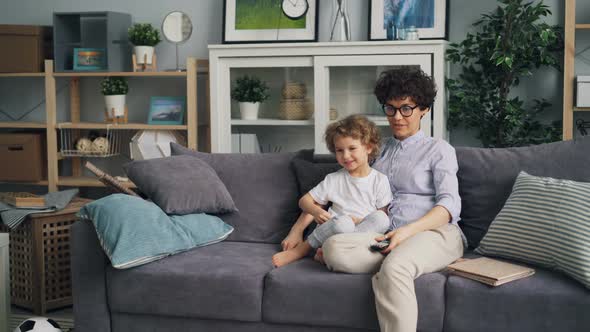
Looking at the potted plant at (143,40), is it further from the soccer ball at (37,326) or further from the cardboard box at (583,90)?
the cardboard box at (583,90)

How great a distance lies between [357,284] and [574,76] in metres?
1.95

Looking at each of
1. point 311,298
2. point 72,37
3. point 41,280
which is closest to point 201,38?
point 72,37

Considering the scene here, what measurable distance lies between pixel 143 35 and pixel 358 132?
2012 millimetres

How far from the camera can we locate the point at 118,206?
8.97 feet

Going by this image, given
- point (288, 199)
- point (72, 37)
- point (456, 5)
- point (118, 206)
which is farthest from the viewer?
point (72, 37)

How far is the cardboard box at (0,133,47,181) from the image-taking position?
4.44 meters

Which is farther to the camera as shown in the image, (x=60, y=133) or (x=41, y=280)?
(x=60, y=133)

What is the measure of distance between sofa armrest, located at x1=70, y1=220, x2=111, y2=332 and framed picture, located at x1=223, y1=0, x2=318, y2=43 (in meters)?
1.87

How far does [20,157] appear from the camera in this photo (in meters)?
Answer: 4.45

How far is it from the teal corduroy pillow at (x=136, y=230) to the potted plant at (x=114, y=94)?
1.74m

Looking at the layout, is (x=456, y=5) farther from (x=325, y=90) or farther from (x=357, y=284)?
(x=357, y=284)

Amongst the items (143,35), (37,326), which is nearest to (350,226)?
(37,326)

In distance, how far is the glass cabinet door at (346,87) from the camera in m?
3.96

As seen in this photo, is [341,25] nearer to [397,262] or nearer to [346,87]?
[346,87]
